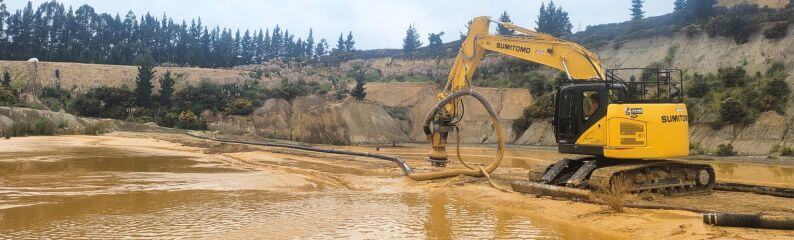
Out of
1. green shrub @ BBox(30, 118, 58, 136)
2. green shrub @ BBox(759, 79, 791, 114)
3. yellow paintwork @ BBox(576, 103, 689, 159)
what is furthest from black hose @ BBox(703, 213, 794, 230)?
green shrub @ BBox(30, 118, 58, 136)

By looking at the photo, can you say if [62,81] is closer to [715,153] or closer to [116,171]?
[116,171]

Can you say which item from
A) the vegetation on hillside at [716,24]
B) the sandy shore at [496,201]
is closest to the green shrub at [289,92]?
the sandy shore at [496,201]

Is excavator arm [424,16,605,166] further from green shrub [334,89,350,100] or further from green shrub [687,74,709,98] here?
green shrub [334,89,350,100]

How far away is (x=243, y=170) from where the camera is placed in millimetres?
18016

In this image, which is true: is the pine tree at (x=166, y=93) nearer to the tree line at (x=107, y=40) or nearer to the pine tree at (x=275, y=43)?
the tree line at (x=107, y=40)

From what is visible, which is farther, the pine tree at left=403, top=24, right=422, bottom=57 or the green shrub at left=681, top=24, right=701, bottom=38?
the pine tree at left=403, top=24, right=422, bottom=57

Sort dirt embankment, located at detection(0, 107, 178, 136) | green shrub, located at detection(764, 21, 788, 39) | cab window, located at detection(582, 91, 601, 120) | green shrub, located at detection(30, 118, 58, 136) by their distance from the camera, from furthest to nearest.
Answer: green shrub, located at detection(764, 21, 788, 39) → green shrub, located at detection(30, 118, 58, 136) → dirt embankment, located at detection(0, 107, 178, 136) → cab window, located at detection(582, 91, 601, 120)

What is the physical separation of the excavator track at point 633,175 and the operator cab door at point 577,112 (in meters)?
0.48

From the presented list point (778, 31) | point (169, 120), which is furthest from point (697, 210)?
point (169, 120)

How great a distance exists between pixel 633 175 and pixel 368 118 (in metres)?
38.6

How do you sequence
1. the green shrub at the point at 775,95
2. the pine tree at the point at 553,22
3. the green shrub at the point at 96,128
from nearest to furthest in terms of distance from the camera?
1. the green shrub at the point at 775,95
2. the green shrub at the point at 96,128
3. the pine tree at the point at 553,22

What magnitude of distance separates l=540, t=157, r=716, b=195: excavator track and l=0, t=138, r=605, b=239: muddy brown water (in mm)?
2325

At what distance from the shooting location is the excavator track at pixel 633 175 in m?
11.2

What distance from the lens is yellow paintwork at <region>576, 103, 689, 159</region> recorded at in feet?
37.4
